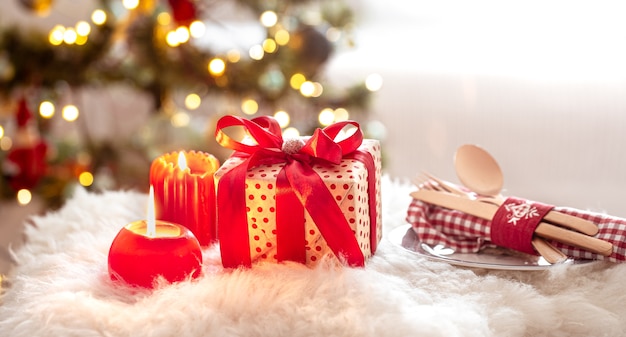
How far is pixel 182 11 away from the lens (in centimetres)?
183

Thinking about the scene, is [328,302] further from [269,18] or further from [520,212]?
[269,18]

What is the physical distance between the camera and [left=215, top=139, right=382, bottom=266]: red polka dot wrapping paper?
30.5 inches

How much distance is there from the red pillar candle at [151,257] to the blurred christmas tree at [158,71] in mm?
1051

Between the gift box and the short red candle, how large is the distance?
0.05 m

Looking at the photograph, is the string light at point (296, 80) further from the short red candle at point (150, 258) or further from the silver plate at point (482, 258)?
the short red candle at point (150, 258)

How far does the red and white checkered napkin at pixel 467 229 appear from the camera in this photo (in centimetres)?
81

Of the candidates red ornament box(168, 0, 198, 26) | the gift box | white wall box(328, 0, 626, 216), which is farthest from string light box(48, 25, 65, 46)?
the gift box

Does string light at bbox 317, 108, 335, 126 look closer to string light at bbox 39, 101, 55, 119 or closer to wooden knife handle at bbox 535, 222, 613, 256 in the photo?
string light at bbox 39, 101, 55, 119

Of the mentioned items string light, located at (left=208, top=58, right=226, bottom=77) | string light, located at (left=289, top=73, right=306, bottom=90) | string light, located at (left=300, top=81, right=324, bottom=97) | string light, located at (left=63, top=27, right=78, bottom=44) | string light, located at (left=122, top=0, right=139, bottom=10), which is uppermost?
string light, located at (left=122, top=0, right=139, bottom=10)

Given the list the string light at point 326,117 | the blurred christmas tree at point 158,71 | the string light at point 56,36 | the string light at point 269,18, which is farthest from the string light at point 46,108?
the string light at point 326,117

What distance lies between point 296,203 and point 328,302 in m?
0.13

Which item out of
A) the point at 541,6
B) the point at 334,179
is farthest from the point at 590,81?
the point at 334,179

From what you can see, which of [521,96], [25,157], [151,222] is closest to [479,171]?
[151,222]

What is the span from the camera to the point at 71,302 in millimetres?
697
